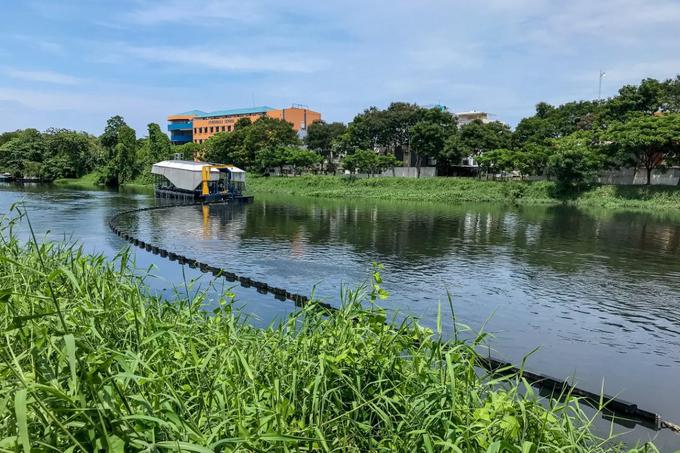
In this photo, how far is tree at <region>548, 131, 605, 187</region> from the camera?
3931cm

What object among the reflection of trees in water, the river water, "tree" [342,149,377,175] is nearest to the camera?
the river water

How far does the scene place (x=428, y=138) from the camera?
5138 centimetres

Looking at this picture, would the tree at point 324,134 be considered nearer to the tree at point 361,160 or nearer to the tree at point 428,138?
the tree at point 361,160

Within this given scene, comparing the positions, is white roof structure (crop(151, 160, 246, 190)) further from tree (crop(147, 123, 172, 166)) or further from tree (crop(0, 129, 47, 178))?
tree (crop(0, 129, 47, 178))

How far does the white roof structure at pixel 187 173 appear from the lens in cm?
3900

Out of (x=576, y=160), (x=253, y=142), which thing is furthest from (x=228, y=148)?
(x=576, y=160)

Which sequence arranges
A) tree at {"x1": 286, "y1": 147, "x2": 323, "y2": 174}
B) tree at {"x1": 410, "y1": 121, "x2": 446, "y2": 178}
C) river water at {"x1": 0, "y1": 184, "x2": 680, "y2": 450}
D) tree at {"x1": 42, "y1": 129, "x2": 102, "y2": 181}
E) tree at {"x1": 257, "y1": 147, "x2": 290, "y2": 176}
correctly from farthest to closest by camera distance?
tree at {"x1": 42, "y1": 129, "x2": 102, "y2": 181}, tree at {"x1": 257, "y1": 147, "x2": 290, "y2": 176}, tree at {"x1": 286, "y1": 147, "x2": 323, "y2": 174}, tree at {"x1": 410, "y1": 121, "x2": 446, "y2": 178}, river water at {"x1": 0, "y1": 184, "x2": 680, "y2": 450}

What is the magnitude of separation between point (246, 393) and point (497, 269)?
498 inches

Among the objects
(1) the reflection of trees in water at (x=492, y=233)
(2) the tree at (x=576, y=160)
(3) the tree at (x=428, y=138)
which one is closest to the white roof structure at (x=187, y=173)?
(1) the reflection of trees in water at (x=492, y=233)

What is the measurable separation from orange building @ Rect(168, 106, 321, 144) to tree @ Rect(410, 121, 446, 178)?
1132 inches

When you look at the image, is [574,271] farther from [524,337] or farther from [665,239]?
[665,239]

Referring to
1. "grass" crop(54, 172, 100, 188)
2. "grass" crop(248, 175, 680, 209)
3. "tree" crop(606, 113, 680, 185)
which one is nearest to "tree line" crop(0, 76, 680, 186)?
"tree" crop(606, 113, 680, 185)

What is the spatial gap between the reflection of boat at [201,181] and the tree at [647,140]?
29.9 metres

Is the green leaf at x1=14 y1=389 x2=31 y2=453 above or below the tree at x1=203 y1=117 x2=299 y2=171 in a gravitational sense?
below
